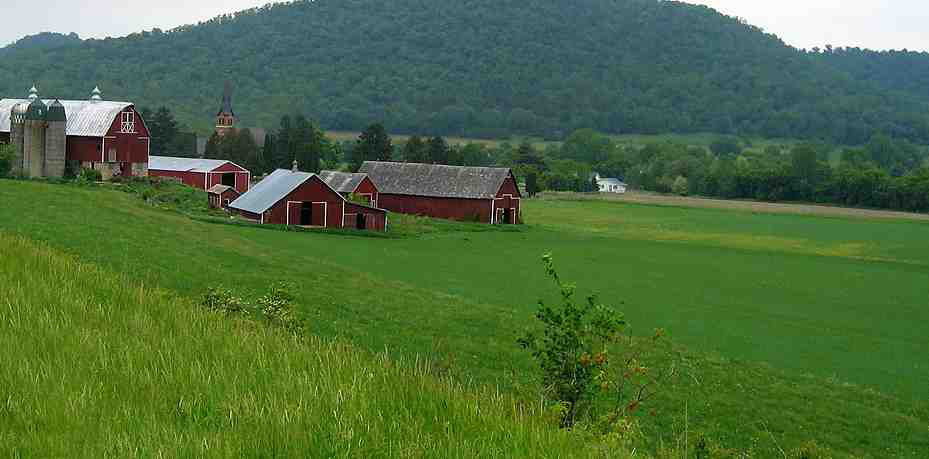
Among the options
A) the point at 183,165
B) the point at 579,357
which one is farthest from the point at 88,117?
the point at 579,357

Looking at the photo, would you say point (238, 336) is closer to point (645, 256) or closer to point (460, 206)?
point (645, 256)

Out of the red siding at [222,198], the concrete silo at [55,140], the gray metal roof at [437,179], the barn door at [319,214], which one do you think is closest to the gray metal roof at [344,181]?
the gray metal roof at [437,179]

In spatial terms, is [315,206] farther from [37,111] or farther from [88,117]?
[37,111]

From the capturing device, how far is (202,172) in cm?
7606

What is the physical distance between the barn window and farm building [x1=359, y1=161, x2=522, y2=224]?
20478 mm

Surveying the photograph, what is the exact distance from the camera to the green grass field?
15969 millimetres

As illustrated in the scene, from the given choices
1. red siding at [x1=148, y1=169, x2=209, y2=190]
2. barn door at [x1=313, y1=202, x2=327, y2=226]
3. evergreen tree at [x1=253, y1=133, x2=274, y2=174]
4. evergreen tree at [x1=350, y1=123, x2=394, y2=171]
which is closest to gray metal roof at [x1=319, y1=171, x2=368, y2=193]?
red siding at [x1=148, y1=169, x2=209, y2=190]

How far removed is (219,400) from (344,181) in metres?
64.5

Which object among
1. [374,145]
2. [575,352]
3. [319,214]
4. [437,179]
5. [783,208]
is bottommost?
[319,214]

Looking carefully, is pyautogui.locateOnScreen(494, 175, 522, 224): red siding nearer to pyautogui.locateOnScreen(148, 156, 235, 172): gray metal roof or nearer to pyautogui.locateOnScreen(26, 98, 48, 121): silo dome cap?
pyautogui.locateOnScreen(148, 156, 235, 172): gray metal roof

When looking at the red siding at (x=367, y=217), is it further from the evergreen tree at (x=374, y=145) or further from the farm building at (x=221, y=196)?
the evergreen tree at (x=374, y=145)

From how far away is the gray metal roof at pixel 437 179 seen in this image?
7306 centimetres

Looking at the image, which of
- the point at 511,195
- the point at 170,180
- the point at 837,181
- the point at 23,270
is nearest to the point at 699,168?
the point at 837,181

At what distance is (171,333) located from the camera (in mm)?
8422
